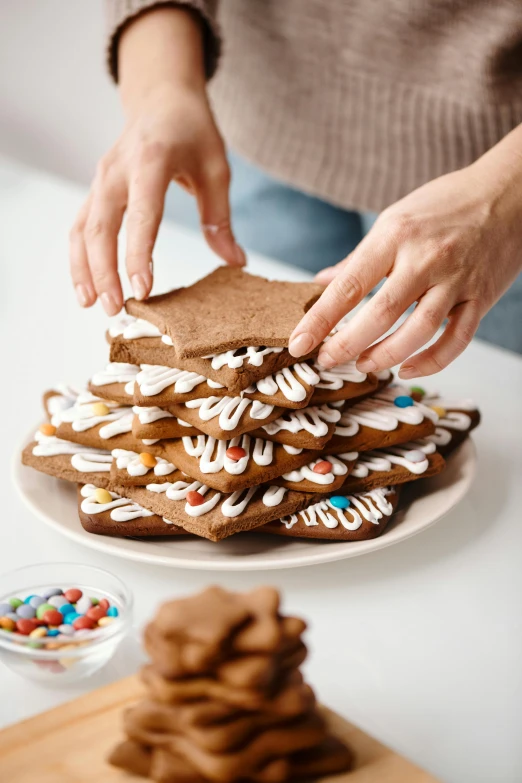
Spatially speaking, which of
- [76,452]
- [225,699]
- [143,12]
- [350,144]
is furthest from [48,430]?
[350,144]

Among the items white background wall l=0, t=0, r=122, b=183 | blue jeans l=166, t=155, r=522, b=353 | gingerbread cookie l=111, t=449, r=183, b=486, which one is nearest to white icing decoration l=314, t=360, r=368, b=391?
gingerbread cookie l=111, t=449, r=183, b=486

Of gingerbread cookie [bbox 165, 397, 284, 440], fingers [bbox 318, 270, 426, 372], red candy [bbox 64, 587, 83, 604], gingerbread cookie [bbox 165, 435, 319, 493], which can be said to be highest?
fingers [bbox 318, 270, 426, 372]

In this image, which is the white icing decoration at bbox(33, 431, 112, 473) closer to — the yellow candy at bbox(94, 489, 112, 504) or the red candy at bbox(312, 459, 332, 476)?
the yellow candy at bbox(94, 489, 112, 504)

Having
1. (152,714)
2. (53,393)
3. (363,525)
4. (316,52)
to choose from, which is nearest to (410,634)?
(363,525)

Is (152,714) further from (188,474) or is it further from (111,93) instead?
(111,93)

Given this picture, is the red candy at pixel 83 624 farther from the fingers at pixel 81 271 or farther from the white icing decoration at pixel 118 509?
the fingers at pixel 81 271

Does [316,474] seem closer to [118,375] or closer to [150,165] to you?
[118,375]

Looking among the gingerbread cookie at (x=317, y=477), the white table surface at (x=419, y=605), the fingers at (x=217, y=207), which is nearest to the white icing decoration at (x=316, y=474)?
the gingerbread cookie at (x=317, y=477)
